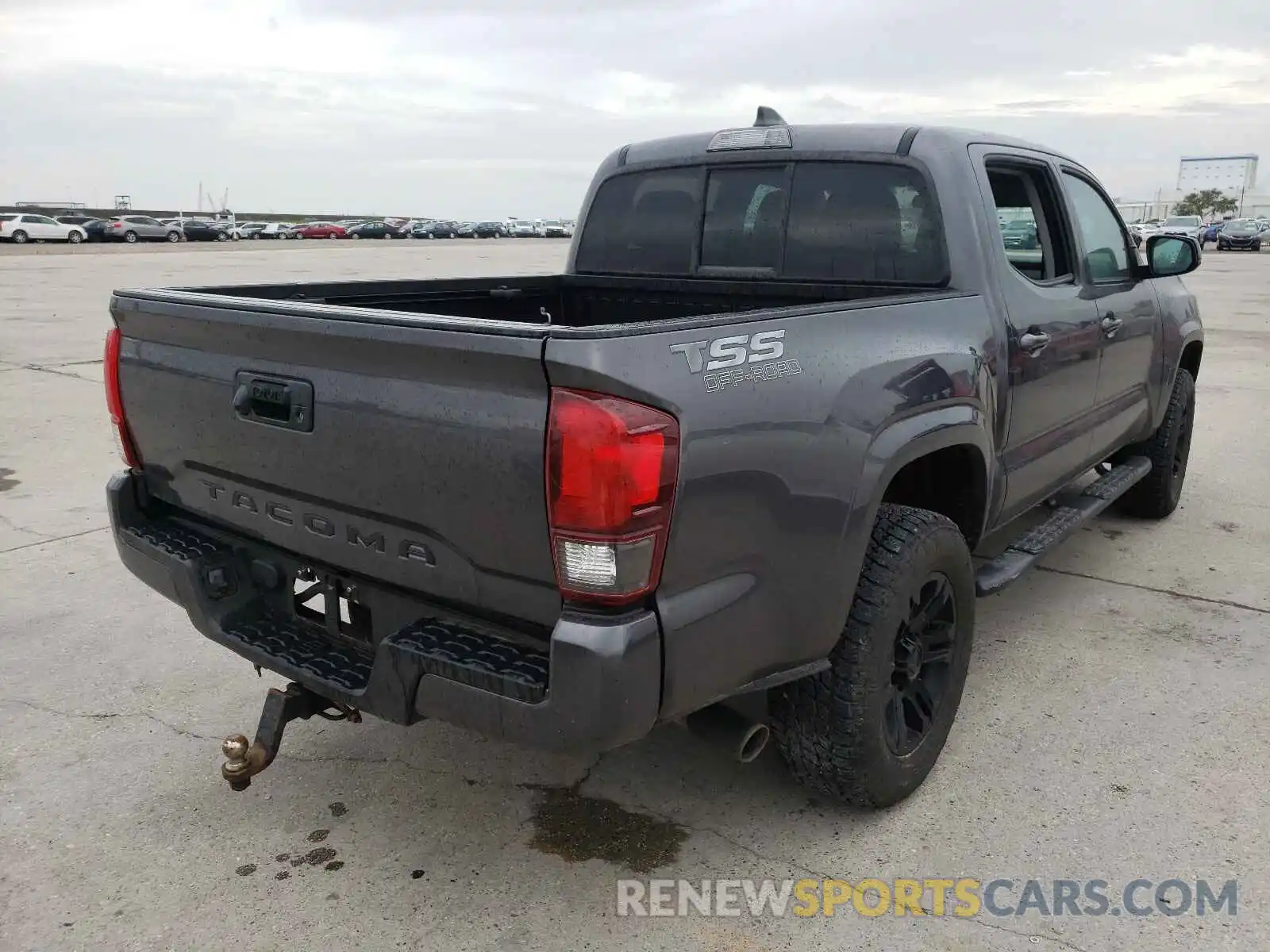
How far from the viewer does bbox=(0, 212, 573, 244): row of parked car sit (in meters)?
46.7

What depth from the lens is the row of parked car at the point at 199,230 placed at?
1837 inches

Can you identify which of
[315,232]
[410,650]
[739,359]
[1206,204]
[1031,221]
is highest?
[1206,204]

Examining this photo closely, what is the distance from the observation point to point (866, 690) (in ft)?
8.61

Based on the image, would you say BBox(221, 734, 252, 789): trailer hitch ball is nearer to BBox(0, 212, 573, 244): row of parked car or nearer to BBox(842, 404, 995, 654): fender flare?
BBox(842, 404, 995, 654): fender flare

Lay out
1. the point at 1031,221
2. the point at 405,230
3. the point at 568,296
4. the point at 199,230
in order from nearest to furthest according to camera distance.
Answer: the point at 1031,221 → the point at 568,296 → the point at 199,230 → the point at 405,230

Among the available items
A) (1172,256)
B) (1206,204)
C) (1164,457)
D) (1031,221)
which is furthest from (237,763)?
(1206,204)

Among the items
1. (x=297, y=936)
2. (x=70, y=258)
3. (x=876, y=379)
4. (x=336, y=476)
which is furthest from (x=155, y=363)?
(x=70, y=258)

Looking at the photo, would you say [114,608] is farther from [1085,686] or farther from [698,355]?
[1085,686]

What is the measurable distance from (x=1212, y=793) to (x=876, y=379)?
1.61 m

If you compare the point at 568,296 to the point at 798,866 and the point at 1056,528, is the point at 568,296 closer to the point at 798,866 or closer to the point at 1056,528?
the point at 1056,528

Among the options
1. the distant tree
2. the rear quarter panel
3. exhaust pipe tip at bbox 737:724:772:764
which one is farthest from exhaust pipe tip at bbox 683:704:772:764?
the distant tree

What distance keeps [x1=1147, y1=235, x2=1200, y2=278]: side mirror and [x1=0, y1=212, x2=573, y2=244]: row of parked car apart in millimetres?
30156

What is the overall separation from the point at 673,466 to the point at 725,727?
2.59 ft

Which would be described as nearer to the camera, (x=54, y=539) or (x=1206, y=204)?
(x=54, y=539)
